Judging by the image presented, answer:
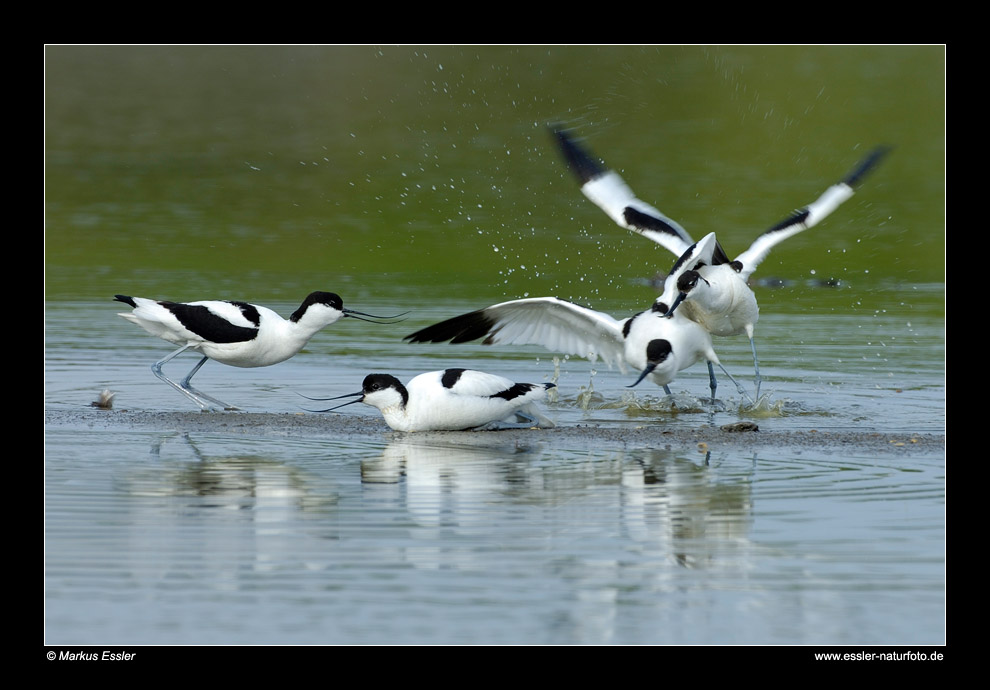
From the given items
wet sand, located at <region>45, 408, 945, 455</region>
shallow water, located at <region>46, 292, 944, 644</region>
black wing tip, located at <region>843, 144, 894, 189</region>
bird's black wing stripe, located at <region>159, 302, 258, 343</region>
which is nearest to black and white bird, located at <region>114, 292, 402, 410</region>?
bird's black wing stripe, located at <region>159, 302, 258, 343</region>

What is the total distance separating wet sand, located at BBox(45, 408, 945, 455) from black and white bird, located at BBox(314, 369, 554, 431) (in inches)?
4.6

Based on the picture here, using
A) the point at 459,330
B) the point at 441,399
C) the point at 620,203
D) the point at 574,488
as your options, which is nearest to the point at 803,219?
the point at 620,203

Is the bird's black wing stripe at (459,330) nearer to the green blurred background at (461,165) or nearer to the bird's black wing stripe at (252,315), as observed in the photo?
the bird's black wing stripe at (252,315)

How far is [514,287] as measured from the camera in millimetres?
18188

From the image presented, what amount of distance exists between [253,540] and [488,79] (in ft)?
71.4

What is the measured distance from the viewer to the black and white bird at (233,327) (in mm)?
10289

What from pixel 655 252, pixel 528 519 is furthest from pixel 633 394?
pixel 655 252

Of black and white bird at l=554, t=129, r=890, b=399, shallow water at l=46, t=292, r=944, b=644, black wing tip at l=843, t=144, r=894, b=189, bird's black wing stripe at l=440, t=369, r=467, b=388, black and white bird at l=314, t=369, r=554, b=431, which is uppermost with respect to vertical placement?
black wing tip at l=843, t=144, r=894, b=189

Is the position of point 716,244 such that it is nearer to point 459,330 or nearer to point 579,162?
point 579,162

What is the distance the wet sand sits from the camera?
8.88 meters

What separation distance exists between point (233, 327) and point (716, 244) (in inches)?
148

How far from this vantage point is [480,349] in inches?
522

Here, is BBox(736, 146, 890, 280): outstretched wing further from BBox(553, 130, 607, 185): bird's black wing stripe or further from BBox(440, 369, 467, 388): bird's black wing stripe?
BBox(440, 369, 467, 388): bird's black wing stripe

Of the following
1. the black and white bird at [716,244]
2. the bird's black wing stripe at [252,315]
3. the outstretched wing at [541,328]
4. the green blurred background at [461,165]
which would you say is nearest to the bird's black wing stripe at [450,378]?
the outstretched wing at [541,328]
